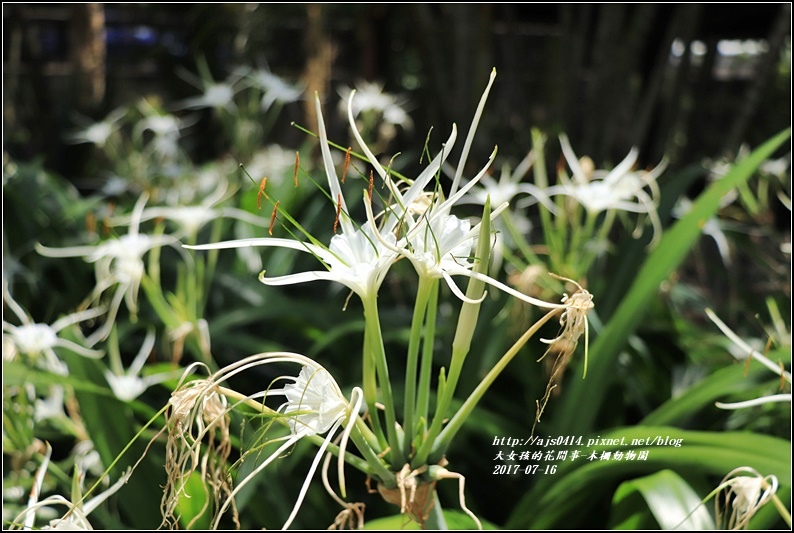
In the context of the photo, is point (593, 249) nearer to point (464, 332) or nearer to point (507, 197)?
point (507, 197)

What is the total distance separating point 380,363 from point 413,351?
0.05ft

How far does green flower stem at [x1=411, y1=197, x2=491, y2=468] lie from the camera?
26cm

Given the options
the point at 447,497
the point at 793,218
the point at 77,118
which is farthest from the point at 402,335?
the point at 77,118

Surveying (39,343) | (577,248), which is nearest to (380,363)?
(39,343)

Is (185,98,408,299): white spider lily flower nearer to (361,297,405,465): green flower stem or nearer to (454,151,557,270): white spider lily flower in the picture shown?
(361,297,405,465): green flower stem

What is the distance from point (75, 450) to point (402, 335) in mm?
295

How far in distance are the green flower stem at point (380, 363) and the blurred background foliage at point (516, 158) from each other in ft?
0.59

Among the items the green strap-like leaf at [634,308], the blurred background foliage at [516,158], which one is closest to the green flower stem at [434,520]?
the blurred background foliage at [516,158]

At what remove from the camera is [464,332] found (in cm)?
28

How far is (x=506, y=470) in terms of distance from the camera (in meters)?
0.41

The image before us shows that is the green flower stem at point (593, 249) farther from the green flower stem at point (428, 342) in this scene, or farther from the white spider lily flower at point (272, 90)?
the white spider lily flower at point (272, 90)

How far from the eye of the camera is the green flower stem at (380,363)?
0.28 metres

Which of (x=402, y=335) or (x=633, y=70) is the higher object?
(x=633, y=70)

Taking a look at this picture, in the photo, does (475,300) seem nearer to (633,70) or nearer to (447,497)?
(447,497)
